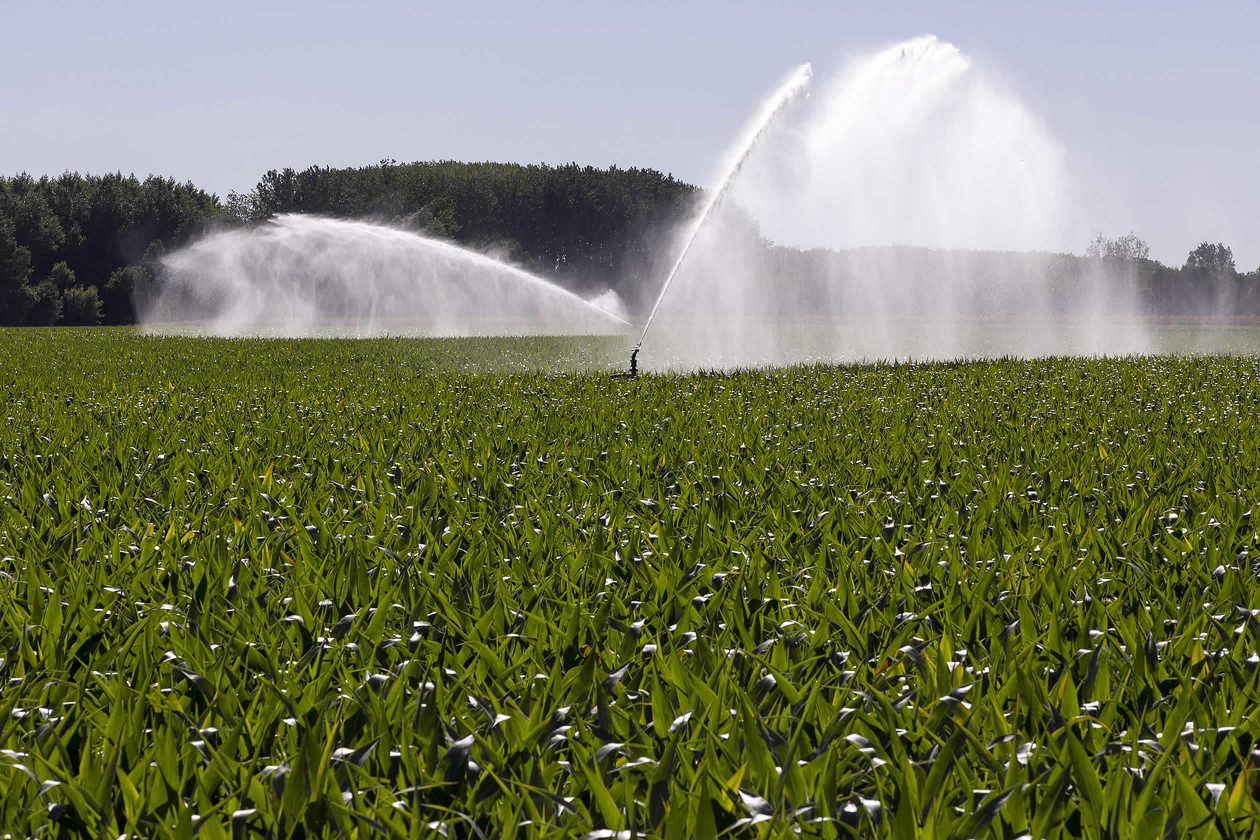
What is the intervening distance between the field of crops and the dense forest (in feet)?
212

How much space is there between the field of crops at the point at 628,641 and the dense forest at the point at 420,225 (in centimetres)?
6473

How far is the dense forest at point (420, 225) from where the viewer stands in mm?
81625

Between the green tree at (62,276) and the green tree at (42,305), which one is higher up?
Answer: the green tree at (62,276)

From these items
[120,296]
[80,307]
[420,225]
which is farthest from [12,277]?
[420,225]

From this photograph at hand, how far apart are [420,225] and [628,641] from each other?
90.7 meters

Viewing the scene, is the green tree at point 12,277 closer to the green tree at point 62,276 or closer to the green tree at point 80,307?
the green tree at point 62,276

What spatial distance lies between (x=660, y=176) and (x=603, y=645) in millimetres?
110423

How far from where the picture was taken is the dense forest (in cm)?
8162

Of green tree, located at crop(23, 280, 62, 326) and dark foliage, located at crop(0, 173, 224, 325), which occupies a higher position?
dark foliage, located at crop(0, 173, 224, 325)

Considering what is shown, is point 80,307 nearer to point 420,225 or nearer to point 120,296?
point 120,296

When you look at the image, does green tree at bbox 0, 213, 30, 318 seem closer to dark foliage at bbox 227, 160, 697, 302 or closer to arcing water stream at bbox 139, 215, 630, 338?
arcing water stream at bbox 139, 215, 630, 338

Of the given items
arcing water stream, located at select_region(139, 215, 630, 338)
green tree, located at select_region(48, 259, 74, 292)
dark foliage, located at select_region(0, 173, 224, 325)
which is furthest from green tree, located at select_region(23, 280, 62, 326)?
arcing water stream, located at select_region(139, 215, 630, 338)

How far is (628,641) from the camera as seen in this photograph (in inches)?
136

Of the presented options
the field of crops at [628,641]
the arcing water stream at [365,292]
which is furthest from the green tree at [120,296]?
the field of crops at [628,641]
